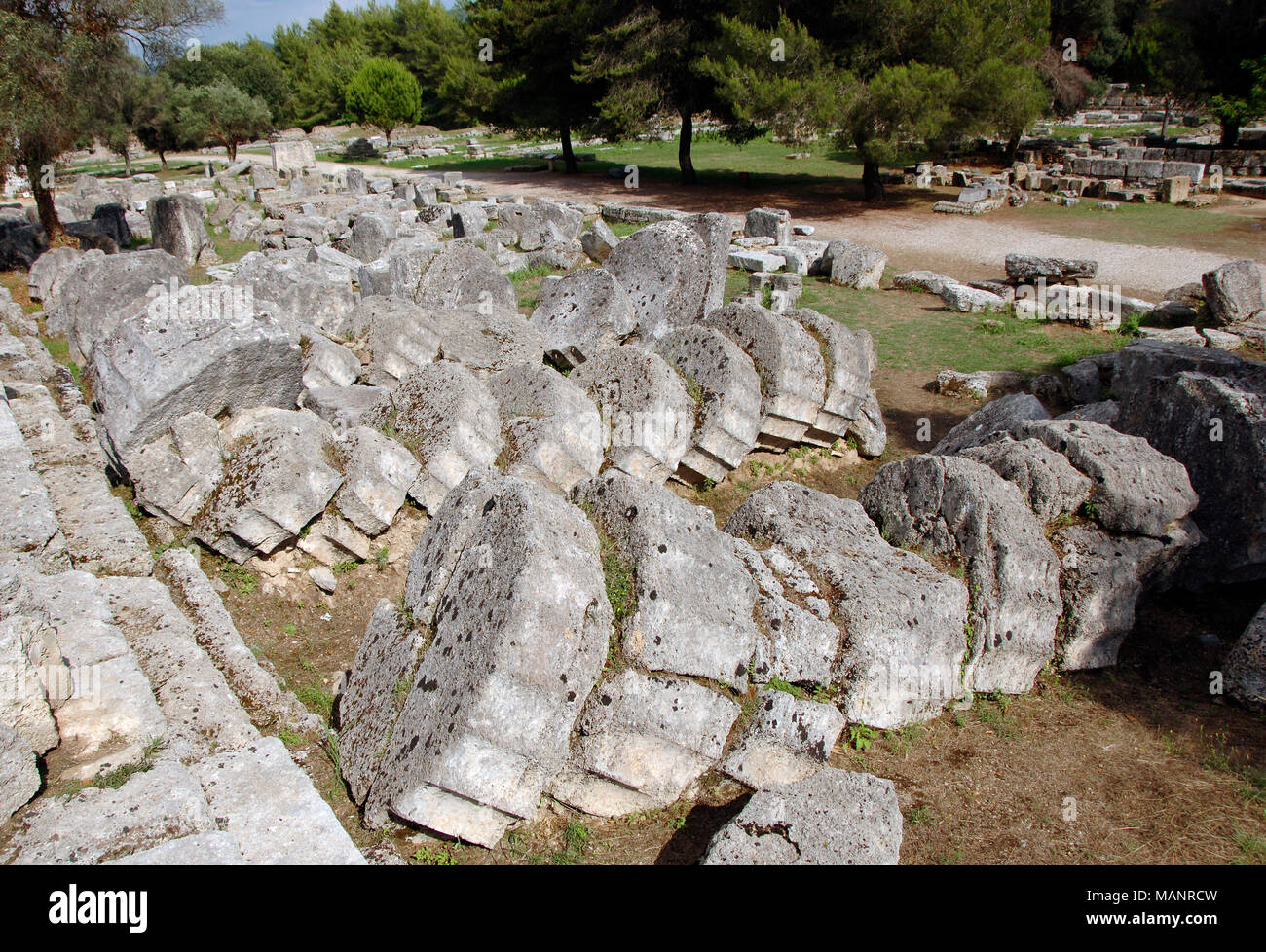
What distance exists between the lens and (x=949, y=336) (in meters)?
12.8

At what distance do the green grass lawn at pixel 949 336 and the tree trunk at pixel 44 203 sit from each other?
45.6 ft

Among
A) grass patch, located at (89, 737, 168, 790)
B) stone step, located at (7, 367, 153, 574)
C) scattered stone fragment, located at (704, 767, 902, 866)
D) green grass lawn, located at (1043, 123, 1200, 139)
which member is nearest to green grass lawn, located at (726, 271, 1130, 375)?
scattered stone fragment, located at (704, 767, 902, 866)

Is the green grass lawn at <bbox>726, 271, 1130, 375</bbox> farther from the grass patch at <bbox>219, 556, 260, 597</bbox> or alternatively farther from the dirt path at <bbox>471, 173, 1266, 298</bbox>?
the grass patch at <bbox>219, 556, 260, 597</bbox>

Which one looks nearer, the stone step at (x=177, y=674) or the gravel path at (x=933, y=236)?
the stone step at (x=177, y=674)

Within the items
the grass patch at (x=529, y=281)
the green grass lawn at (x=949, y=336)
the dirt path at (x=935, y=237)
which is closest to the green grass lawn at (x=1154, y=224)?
the dirt path at (x=935, y=237)

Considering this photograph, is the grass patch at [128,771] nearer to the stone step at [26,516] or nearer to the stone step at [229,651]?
the stone step at [229,651]

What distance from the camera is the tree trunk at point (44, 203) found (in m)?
17.0

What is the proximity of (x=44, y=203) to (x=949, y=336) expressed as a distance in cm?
1758

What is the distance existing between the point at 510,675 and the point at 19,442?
17.6ft

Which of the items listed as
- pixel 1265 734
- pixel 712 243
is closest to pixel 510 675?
pixel 1265 734

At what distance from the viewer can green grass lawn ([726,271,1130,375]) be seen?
11.7 metres

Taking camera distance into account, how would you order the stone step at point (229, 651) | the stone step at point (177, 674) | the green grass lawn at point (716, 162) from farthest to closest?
the green grass lawn at point (716, 162)
the stone step at point (229, 651)
the stone step at point (177, 674)

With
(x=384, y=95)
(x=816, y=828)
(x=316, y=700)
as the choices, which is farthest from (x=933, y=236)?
(x=384, y=95)

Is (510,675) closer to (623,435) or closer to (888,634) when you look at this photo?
(888,634)
